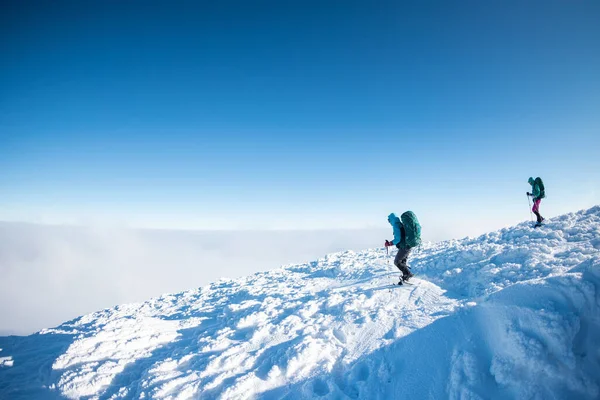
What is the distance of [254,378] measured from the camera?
6012 mm

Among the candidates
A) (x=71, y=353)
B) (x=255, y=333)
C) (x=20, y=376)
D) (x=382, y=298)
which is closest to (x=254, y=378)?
(x=255, y=333)

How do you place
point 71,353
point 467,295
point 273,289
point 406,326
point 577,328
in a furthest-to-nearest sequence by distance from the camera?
1. point 273,289
2. point 71,353
3. point 467,295
4. point 406,326
5. point 577,328

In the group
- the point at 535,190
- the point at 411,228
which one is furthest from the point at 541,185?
the point at 411,228

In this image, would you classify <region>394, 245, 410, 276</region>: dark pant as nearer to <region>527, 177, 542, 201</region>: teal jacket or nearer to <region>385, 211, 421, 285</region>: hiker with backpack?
<region>385, 211, 421, 285</region>: hiker with backpack

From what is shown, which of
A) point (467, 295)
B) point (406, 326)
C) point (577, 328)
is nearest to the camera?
point (577, 328)

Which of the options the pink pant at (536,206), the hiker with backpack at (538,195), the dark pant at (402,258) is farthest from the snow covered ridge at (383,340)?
the pink pant at (536,206)

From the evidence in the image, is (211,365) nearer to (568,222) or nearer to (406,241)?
(406,241)

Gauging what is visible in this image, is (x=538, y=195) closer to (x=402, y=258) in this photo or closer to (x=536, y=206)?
(x=536, y=206)

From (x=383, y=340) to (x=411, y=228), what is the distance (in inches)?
136

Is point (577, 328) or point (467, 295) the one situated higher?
point (577, 328)

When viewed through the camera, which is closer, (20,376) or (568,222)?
(20,376)

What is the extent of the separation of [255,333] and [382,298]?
420cm

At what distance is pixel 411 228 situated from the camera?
8070 mm

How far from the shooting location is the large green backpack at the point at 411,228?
8.06m
